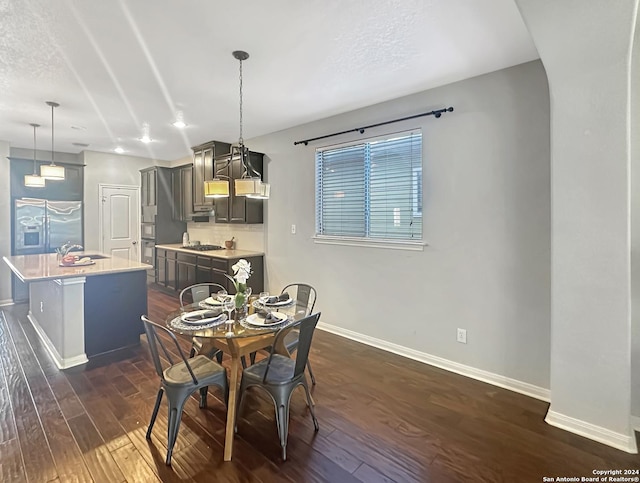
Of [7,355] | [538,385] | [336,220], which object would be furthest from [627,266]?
[7,355]

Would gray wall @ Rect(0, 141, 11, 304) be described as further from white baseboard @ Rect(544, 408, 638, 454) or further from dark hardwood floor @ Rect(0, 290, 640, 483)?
white baseboard @ Rect(544, 408, 638, 454)

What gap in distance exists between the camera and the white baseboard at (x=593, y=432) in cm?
200

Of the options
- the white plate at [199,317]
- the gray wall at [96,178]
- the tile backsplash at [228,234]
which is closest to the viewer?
the white plate at [199,317]

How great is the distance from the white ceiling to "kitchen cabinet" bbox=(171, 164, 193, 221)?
80.8 inches

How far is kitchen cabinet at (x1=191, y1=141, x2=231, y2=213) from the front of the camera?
17.5 ft

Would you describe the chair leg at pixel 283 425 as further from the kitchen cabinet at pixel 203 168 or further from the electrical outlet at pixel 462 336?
the kitchen cabinet at pixel 203 168

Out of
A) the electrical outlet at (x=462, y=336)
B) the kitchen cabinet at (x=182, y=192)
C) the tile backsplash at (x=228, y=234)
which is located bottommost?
the electrical outlet at (x=462, y=336)

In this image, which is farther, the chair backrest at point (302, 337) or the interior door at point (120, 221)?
the interior door at point (120, 221)

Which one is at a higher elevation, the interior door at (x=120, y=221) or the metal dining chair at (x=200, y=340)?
the interior door at (x=120, y=221)

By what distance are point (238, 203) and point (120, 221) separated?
3.34 metres

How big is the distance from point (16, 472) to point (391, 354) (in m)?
2.94

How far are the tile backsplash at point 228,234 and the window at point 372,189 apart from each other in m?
1.31

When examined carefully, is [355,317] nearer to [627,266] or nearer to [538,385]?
[538,385]

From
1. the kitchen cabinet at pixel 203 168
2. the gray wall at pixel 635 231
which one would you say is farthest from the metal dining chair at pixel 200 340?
Answer: the gray wall at pixel 635 231
